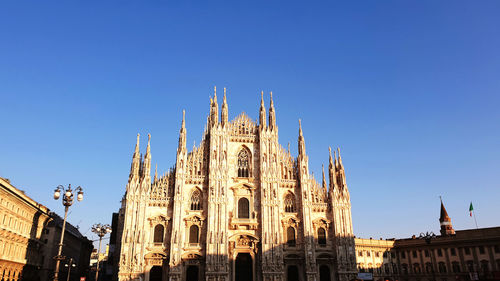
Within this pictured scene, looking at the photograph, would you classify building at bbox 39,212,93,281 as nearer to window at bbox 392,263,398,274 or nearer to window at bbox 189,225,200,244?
window at bbox 189,225,200,244

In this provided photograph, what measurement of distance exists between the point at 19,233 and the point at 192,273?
18272 millimetres

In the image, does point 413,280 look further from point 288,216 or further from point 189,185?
point 189,185

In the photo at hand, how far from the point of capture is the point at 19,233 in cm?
3909

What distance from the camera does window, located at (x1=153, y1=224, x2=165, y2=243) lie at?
1724 inches

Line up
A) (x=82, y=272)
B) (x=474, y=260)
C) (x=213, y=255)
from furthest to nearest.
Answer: (x=82, y=272), (x=474, y=260), (x=213, y=255)

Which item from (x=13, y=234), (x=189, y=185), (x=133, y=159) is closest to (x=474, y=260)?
(x=189, y=185)

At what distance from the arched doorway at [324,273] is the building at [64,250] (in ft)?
88.5

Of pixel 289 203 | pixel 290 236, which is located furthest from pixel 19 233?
pixel 289 203

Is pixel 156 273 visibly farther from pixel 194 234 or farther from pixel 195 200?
pixel 195 200

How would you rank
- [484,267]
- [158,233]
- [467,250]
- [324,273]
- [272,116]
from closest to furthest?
[158,233] < [324,273] < [272,116] < [484,267] < [467,250]

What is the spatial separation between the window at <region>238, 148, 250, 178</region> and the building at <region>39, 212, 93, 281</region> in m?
21.0

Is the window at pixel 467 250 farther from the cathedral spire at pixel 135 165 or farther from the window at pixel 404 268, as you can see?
the cathedral spire at pixel 135 165

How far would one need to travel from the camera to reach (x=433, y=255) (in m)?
62.1

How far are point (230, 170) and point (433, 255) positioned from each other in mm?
37991
